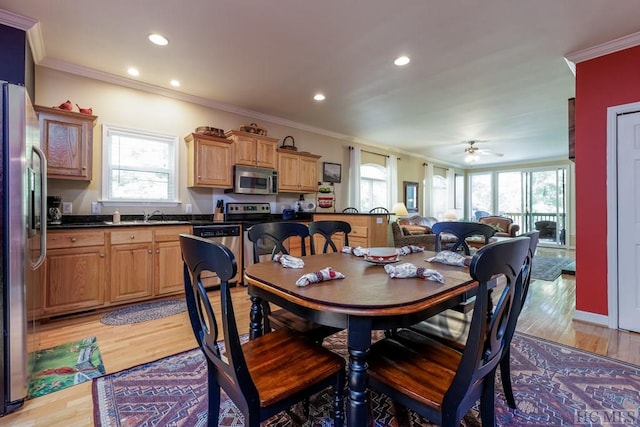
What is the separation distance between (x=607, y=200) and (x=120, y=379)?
4.23 m

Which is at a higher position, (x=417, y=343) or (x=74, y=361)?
(x=417, y=343)

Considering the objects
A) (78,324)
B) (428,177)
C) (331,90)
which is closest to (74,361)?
(78,324)

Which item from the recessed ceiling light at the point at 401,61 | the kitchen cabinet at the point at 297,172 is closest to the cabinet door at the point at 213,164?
the kitchen cabinet at the point at 297,172

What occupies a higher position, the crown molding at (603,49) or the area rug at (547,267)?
the crown molding at (603,49)

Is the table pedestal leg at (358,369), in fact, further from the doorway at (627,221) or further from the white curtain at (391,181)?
the white curtain at (391,181)

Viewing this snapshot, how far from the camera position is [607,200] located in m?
2.83

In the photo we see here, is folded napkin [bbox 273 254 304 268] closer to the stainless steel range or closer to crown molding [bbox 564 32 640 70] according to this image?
the stainless steel range

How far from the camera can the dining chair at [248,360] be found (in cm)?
101

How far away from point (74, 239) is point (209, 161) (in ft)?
5.78

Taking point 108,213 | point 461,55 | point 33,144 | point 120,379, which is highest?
point 461,55

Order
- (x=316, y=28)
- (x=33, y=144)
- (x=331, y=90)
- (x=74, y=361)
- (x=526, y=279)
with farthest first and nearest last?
1. (x=331, y=90)
2. (x=316, y=28)
3. (x=74, y=361)
4. (x=33, y=144)
5. (x=526, y=279)

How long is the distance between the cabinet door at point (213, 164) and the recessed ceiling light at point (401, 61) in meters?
2.47

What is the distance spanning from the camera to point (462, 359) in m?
1.02

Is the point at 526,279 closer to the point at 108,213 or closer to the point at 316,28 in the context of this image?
the point at 316,28
